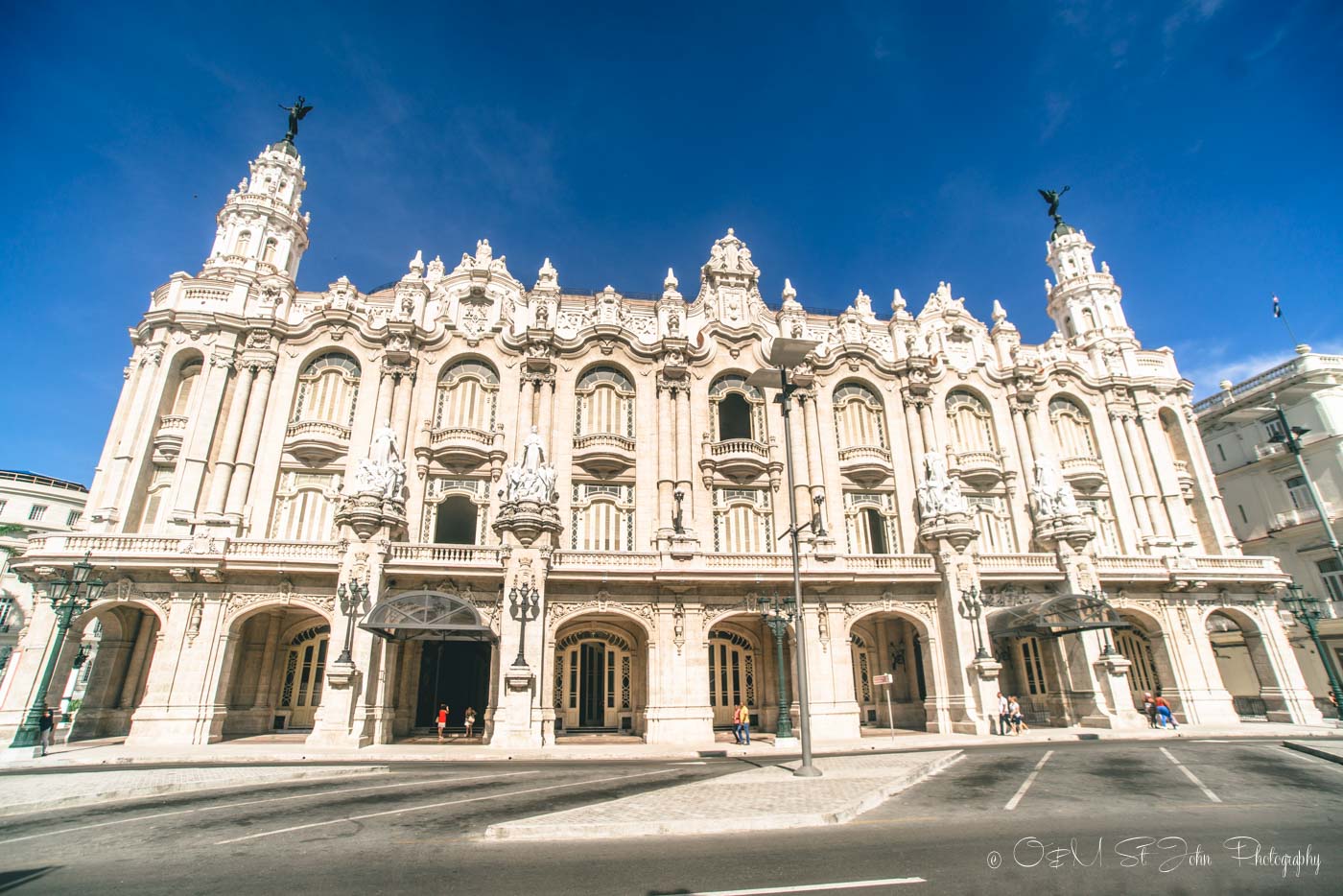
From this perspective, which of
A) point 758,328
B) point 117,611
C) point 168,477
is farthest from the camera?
point 758,328

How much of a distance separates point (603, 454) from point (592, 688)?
10.3 m

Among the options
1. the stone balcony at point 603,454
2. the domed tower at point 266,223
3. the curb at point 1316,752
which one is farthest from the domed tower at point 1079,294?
the domed tower at point 266,223

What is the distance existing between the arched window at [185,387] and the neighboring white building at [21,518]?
26.3 m

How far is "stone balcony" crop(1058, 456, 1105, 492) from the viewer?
113 feet

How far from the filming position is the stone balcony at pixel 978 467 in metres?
32.8

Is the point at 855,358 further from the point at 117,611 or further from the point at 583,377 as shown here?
the point at 117,611

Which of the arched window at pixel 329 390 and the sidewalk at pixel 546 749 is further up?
the arched window at pixel 329 390

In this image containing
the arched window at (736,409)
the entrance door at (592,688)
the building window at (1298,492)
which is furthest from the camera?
the building window at (1298,492)

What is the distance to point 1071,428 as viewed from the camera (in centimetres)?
3600

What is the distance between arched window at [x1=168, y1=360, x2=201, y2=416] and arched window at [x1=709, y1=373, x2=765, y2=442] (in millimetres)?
24518

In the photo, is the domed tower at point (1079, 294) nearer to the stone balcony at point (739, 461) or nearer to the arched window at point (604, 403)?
the stone balcony at point (739, 461)

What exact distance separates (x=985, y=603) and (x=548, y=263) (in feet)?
89.1

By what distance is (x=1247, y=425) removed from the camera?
1622 inches

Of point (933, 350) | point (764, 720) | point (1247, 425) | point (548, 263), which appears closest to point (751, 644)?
point (764, 720)
